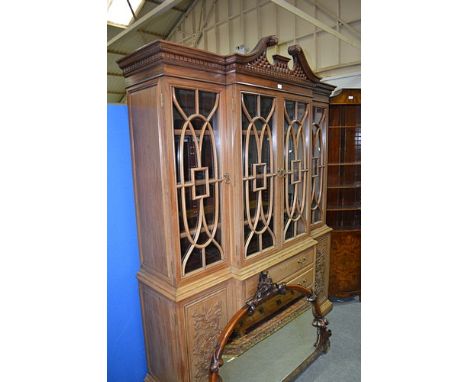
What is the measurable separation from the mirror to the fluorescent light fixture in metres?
5.88

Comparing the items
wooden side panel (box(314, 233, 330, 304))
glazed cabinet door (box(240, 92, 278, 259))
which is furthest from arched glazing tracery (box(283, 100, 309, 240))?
wooden side panel (box(314, 233, 330, 304))

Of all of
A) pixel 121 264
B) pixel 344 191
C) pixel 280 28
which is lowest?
pixel 121 264

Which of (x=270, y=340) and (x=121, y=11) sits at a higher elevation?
(x=121, y=11)

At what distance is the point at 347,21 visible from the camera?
392cm

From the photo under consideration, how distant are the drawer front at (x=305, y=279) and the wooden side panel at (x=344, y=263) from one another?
59cm

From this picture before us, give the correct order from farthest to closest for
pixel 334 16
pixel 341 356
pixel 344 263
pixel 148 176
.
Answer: pixel 334 16 < pixel 344 263 < pixel 341 356 < pixel 148 176

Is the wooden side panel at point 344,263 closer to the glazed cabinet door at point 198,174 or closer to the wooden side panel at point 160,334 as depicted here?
the glazed cabinet door at point 198,174

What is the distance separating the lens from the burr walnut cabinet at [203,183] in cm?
142

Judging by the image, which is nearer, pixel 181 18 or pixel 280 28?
pixel 280 28

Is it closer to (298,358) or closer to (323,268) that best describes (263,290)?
(298,358)

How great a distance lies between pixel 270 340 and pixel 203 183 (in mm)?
1421

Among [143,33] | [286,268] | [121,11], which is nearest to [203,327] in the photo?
[286,268]

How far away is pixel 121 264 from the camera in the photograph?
1641mm

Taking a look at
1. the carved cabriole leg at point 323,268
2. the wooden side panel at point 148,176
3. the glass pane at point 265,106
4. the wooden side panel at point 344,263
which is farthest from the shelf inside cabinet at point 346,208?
the wooden side panel at point 148,176
